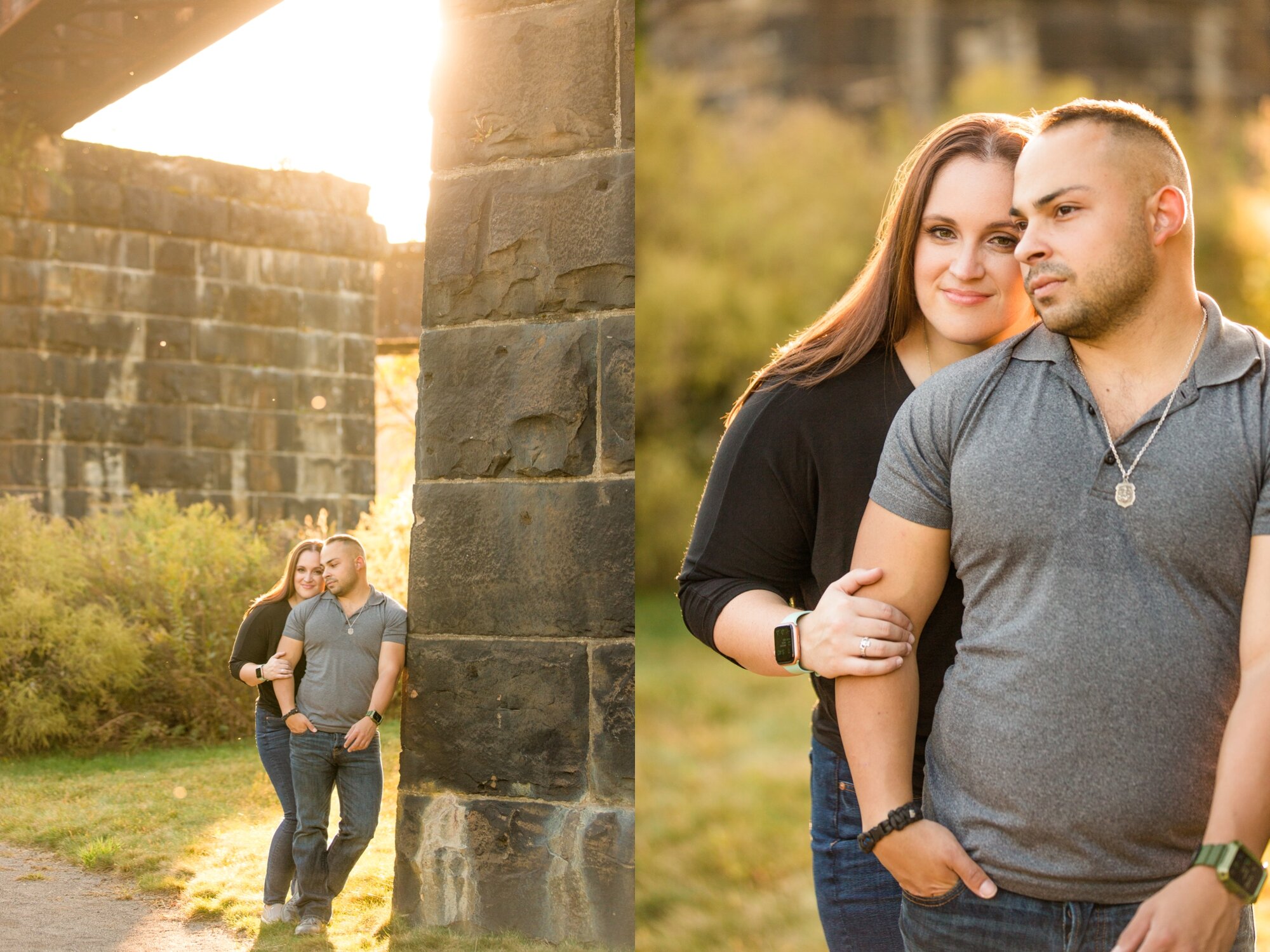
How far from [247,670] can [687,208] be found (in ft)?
4.75

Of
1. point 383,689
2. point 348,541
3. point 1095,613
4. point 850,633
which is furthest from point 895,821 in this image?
point 348,541

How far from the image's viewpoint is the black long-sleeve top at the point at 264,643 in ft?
9.44

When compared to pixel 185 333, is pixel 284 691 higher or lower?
lower

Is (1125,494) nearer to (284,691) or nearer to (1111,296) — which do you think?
(1111,296)

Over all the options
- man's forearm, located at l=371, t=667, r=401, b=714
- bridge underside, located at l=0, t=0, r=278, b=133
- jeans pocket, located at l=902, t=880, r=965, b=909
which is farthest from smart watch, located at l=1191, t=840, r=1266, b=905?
bridge underside, located at l=0, t=0, r=278, b=133

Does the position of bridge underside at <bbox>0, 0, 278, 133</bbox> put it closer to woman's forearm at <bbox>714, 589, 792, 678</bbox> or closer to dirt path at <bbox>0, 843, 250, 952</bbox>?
dirt path at <bbox>0, 843, 250, 952</bbox>

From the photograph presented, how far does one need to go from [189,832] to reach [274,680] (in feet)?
1.24

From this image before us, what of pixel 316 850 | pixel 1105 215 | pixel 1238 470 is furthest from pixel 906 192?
pixel 316 850

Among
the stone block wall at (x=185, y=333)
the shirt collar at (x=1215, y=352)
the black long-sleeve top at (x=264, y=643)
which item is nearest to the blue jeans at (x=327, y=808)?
the black long-sleeve top at (x=264, y=643)

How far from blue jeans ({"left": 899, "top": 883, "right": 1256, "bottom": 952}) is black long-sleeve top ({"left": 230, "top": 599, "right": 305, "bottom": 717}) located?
1.78 meters

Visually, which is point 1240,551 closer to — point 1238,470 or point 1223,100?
point 1238,470

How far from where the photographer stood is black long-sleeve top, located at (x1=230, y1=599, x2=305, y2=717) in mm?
2877

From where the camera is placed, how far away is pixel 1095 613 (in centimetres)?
133

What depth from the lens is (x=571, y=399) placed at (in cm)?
279
